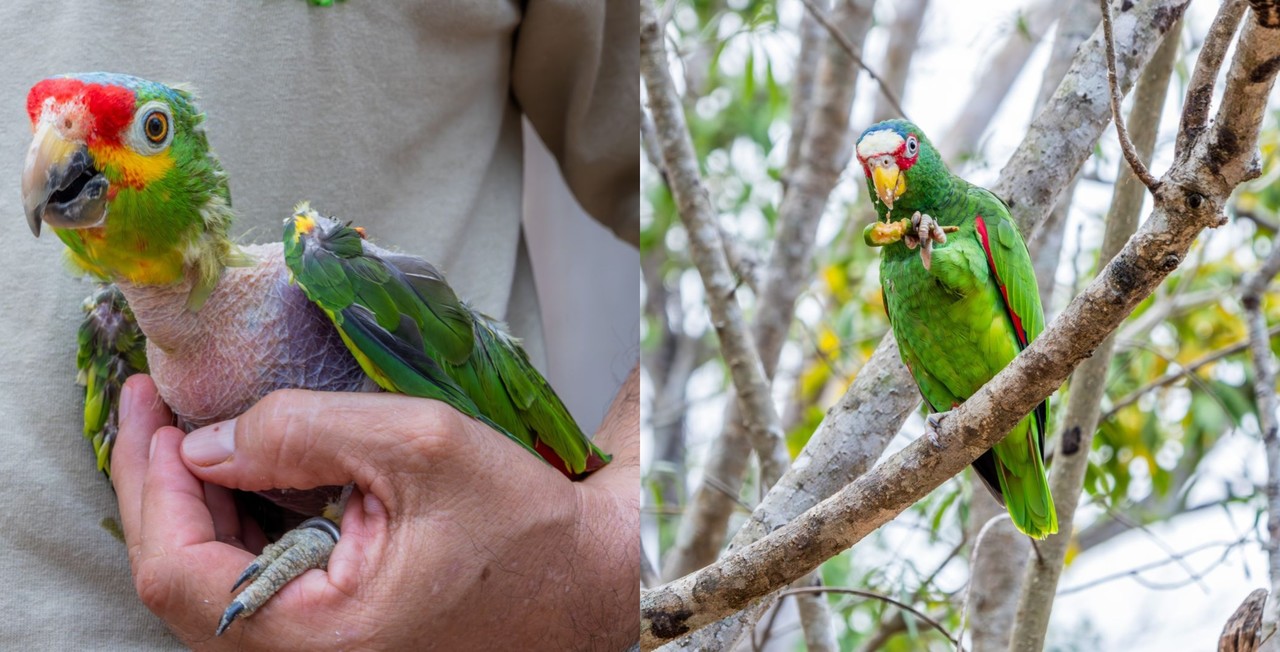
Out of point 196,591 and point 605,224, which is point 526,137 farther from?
point 196,591

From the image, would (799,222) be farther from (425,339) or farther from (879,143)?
(425,339)

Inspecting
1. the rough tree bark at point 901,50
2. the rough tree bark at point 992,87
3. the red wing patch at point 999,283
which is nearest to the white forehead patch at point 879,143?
the red wing patch at point 999,283

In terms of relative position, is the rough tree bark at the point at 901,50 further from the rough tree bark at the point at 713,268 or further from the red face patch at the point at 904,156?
the red face patch at the point at 904,156

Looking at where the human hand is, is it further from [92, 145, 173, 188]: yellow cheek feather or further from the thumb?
[92, 145, 173, 188]: yellow cheek feather

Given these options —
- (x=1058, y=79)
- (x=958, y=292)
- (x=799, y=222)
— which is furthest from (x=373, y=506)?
(x=799, y=222)

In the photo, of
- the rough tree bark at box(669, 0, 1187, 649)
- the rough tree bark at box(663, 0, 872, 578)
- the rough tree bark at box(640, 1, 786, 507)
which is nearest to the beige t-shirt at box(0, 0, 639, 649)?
the rough tree bark at box(669, 0, 1187, 649)

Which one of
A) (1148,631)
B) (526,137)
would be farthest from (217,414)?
(1148,631)

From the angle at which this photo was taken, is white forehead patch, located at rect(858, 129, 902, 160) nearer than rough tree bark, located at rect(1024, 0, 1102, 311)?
Yes

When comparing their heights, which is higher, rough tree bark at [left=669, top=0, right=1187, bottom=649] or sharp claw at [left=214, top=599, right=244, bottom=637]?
rough tree bark at [left=669, top=0, right=1187, bottom=649]
